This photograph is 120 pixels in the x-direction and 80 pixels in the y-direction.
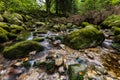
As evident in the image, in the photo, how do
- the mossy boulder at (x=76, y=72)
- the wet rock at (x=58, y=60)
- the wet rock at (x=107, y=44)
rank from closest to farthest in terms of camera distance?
1. the mossy boulder at (x=76, y=72)
2. the wet rock at (x=58, y=60)
3. the wet rock at (x=107, y=44)

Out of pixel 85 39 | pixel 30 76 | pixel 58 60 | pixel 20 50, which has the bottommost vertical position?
pixel 30 76

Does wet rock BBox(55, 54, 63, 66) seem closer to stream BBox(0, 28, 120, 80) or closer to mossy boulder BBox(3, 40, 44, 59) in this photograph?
stream BBox(0, 28, 120, 80)

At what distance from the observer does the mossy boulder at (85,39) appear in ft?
17.8

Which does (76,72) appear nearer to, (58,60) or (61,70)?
(61,70)

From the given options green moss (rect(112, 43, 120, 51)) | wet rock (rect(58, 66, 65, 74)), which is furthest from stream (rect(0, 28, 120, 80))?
green moss (rect(112, 43, 120, 51))

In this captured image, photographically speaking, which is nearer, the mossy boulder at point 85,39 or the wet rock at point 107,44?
the mossy boulder at point 85,39

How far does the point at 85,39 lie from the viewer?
5523 mm

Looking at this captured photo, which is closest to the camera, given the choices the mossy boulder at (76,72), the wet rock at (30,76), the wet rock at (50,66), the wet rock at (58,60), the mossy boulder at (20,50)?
the mossy boulder at (76,72)

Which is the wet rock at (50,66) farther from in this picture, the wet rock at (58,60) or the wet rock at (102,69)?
the wet rock at (102,69)

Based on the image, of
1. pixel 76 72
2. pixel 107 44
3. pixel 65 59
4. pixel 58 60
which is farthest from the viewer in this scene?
pixel 107 44

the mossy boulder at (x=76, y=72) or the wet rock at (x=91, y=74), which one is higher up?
the mossy boulder at (x=76, y=72)

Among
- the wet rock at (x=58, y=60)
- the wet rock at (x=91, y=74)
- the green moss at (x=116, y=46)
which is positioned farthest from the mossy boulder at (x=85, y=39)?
the wet rock at (x=91, y=74)

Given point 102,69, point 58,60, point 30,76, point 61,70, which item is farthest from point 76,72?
point 30,76

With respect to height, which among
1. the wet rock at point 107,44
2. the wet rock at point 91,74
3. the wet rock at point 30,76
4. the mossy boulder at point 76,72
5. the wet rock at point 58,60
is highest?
the mossy boulder at point 76,72
